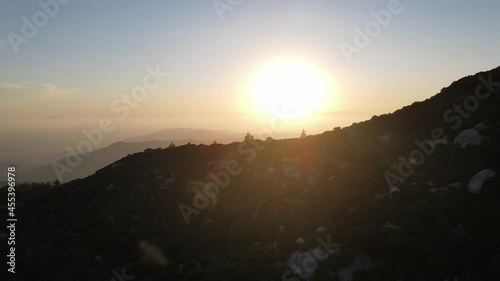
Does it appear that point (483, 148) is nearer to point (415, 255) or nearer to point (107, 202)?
point (415, 255)

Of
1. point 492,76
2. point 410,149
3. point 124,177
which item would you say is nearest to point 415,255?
point 410,149

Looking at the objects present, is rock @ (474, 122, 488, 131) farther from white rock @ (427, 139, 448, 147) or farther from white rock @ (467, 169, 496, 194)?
white rock @ (467, 169, 496, 194)

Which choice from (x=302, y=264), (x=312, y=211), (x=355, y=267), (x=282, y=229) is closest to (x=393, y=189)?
(x=312, y=211)

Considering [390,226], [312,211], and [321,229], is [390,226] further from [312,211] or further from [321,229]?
[312,211]

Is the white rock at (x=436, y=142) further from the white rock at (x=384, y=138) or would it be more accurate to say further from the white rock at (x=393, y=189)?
the white rock at (x=393, y=189)

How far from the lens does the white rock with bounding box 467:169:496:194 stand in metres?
17.6

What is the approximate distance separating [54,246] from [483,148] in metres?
29.8

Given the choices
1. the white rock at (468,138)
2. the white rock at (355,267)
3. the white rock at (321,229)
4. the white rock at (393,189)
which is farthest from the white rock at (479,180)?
the white rock at (321,229)

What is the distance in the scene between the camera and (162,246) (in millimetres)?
21750

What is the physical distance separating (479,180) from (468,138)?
21.2 ft

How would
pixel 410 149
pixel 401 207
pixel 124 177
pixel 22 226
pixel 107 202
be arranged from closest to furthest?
pixel 401 207
pixel 410 149
pixel 22 226
pixel 107 202
pixel 124 177
